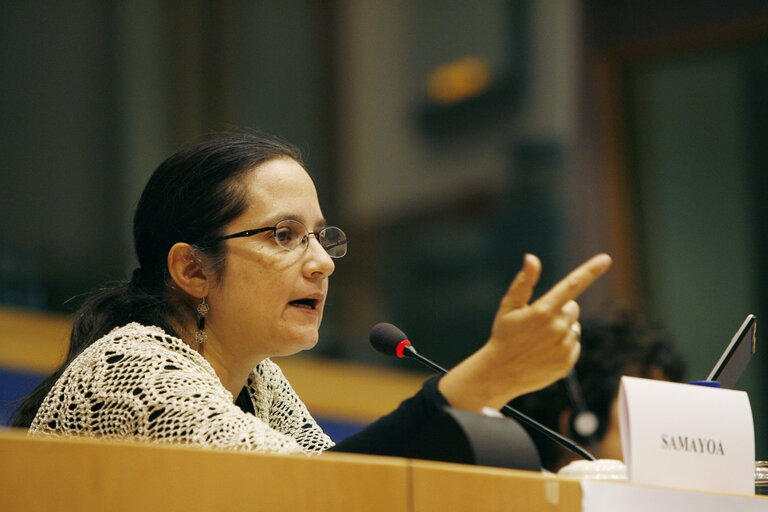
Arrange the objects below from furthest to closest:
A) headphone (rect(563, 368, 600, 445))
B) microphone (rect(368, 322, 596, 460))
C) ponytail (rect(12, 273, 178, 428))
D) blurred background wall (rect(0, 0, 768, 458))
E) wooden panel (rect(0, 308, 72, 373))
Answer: blurred background wall (rect(0, 0, 768, 458)) < wooden panel (rect(0, 308, 72, 373)) < headphone (rect(563, 368, 600, 445)) < ponytail (rect(12, 273, 178, 428)) < microphone (rect(368, 322, 596, 460))

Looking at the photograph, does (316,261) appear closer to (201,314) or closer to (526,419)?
(201,314)

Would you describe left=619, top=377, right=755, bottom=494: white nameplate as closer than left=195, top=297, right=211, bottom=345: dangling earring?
Yes

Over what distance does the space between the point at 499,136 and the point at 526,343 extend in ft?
13.0

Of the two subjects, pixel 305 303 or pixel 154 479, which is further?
pixel 305 303

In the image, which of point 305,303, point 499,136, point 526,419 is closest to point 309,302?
point 305,303

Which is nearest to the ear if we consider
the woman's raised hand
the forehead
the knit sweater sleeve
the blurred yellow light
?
the forehead

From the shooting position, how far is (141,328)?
158 cm

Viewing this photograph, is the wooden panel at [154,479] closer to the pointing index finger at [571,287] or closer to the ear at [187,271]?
the pointing index finger at [571,287]

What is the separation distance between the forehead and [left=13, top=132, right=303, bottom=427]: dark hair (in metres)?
0.02

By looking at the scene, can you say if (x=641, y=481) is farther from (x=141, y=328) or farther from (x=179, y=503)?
(x=141, y=328)

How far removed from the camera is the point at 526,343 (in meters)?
1.15

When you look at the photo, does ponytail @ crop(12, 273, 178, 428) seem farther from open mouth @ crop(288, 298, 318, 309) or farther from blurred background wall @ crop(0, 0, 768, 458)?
blurred background wall @ crop(0, 0, 768, 458)

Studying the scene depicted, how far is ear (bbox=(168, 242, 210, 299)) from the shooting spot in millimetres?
1784

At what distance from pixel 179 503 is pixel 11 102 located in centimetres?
323
